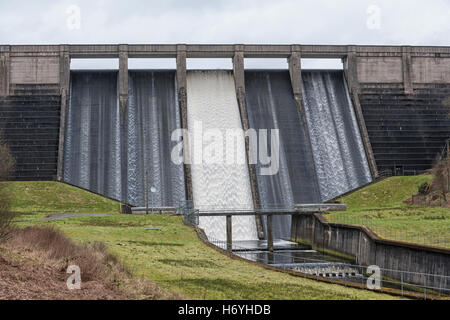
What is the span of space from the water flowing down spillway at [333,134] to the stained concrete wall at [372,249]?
32.6 ft

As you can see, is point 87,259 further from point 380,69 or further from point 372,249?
point 380,69

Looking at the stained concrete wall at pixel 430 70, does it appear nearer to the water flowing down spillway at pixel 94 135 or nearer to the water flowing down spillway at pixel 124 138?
the water flowing down spillway at pixel 124 138

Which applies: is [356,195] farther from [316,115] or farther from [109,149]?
[109,149]

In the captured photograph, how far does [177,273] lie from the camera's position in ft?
72.0

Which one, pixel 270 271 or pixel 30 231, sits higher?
pixel 30 231

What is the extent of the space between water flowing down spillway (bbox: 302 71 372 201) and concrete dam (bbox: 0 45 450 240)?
0.45ft

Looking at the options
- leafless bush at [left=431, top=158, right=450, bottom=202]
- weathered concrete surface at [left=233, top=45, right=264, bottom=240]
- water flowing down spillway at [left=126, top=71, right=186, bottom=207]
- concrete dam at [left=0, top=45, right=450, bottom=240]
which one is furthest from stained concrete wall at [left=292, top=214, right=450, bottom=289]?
water flowing down spillway at [left=126, top=71, right=186, bottom=207]

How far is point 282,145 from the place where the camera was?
65188mm

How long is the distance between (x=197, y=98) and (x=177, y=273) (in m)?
48.8

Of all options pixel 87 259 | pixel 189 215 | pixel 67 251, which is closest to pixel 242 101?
pixel 189 215

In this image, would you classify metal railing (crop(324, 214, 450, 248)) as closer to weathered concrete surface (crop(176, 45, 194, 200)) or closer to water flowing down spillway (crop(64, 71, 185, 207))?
weathered concrete surface (crop(176, 45, 194, 200))

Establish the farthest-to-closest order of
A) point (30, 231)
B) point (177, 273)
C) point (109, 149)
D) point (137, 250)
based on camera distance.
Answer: point (109, 149) → point (137, 250) → point (30, 231) → point (177, 273)

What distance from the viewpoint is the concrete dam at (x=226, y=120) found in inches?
2405
